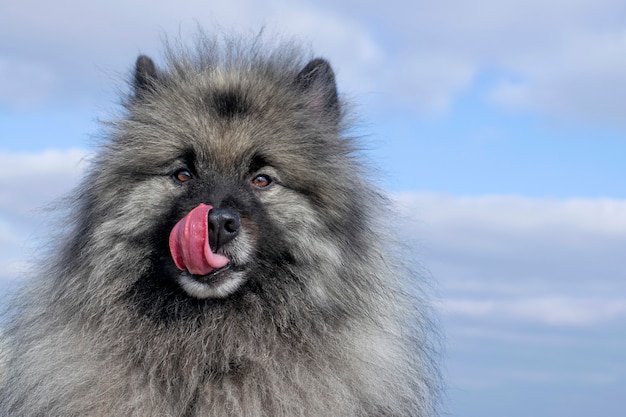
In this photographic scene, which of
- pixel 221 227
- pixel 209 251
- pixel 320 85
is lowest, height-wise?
pixel 209 251

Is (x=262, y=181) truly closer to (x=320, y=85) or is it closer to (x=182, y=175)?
(x=182, y=175)

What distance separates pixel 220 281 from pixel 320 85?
1.79m

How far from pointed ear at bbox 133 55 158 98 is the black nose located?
1.40 m

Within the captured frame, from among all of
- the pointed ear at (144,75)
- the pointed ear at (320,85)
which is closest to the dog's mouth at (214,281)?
the pointed ear at (320,85)

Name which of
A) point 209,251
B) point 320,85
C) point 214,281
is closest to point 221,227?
point 209,251

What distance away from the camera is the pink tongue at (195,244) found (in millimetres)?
5734

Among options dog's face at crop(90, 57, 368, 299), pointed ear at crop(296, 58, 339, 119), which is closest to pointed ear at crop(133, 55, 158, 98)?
dog's face at crop(90, 57, 368, 299)

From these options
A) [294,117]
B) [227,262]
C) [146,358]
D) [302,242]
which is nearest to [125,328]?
[146,358]

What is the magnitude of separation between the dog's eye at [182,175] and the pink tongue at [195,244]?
0.43m

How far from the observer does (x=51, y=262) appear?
668cm

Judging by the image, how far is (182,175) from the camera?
6.23 metres

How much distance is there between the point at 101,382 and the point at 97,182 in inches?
53.1

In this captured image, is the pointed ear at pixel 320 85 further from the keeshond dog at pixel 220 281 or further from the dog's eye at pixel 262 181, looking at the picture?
the dog's eye at pixel 262 181

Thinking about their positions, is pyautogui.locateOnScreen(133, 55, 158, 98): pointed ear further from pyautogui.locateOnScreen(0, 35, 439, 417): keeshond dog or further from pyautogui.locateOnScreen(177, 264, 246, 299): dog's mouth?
pyautogui.locateOnScreen(177, 264, 246, 299): dog's mouth
